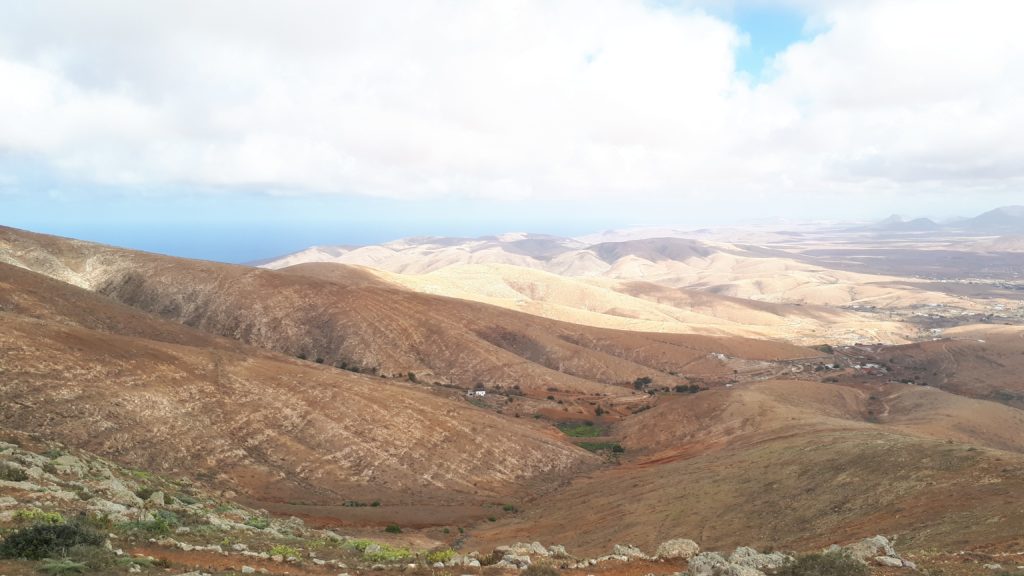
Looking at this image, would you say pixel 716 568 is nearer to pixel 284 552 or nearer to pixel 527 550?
pixel 527 550

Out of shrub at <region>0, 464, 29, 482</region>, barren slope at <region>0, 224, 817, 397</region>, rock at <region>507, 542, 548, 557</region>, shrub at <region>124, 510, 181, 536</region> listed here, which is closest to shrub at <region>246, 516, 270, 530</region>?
shrub at <region>124, 510, 181, 536</region>

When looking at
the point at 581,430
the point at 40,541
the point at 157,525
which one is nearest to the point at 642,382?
the point at 581,430

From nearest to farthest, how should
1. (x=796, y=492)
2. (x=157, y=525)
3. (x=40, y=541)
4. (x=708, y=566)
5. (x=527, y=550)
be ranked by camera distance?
(x=40, y=541) < (x=708, y=566) < (x=157, y=525) < (x=527, y=550) < (x=796, y=492)

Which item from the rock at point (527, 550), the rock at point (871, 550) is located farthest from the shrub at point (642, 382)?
the rock at point (871, 550)

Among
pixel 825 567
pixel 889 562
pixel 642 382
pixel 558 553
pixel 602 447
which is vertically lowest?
pixel 642 382

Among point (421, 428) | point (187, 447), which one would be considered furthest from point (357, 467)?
point (187, 447)

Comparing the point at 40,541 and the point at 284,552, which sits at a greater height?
the point at 40,541

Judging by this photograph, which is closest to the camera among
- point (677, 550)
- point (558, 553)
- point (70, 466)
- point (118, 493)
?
point (118, 493)
